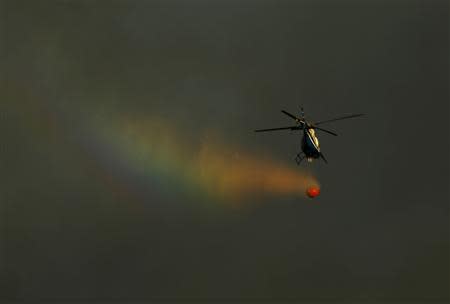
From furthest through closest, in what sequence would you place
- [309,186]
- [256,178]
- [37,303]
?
[37,303] → [256,178] → [309,186]

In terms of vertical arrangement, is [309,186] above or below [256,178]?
below

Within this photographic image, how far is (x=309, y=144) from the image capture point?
246 feet

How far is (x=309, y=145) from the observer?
74.9 meters

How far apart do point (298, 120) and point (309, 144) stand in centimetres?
337

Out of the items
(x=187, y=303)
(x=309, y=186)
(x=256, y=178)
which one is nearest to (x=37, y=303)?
(x=187, y=303)

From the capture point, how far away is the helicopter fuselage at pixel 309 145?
74.9m

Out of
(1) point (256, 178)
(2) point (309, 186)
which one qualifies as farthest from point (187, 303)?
(2) point (309, 186)

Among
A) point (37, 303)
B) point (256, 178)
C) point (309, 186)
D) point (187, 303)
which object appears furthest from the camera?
point (187, 303)

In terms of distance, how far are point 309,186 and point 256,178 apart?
49867mm

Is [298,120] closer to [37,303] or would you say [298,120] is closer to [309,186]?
[309,186]

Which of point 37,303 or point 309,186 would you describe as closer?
point 309,186

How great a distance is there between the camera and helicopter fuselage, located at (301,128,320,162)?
→ 74.9 metres

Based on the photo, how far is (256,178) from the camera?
407 ft

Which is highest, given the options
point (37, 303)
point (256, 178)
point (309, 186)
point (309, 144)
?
point (256, 178)
